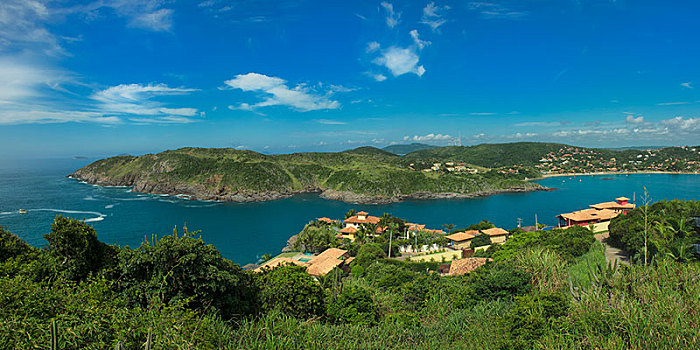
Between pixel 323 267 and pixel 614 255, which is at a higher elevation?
pixel 614 255

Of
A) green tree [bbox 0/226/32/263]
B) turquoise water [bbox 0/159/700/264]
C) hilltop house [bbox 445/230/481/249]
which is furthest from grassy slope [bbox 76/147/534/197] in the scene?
green tree [bbox 0/226/32/263]

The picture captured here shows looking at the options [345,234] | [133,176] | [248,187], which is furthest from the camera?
[133,176]

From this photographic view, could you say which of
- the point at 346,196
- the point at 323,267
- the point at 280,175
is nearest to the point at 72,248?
the point at 323,267

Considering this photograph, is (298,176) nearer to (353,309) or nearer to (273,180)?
(273,180)

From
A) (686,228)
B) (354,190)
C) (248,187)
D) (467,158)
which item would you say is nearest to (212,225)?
(248,187)

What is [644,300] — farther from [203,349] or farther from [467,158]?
[467,158]

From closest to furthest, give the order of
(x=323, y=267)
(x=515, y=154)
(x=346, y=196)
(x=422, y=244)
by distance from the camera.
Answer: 1. (x=323, y=267)
2. (x=422, y=244)
3. (x=346, y=196)
4. (x=515, y=154)
